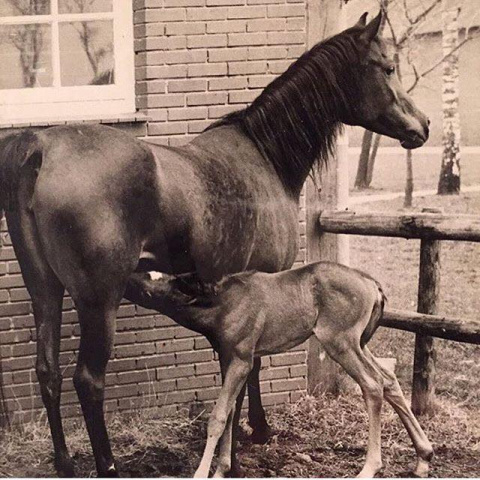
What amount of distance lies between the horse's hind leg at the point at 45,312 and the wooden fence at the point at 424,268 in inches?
69.0

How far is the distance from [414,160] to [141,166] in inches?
71.7

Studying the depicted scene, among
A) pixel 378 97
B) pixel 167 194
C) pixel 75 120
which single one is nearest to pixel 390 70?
pixel 378 97

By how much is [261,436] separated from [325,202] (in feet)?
4.65

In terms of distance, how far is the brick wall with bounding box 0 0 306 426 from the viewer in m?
4.40

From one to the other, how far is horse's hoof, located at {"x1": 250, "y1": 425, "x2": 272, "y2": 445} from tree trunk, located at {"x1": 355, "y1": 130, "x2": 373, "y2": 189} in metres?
1.64

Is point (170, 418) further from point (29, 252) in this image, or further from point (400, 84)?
point (400, 84)

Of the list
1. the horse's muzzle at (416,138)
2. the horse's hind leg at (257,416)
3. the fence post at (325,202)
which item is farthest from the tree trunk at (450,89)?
the horse's hind leg at (257,416)

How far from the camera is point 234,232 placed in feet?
13.1

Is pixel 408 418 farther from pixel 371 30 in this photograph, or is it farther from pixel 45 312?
pixel 371 30

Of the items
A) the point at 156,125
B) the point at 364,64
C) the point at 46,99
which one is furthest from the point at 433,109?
the point at 46,99

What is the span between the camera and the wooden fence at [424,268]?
14.9ft

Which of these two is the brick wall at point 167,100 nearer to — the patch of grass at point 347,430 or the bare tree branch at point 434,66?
the patch of grass at point 347,430

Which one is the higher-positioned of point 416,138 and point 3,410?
point 416,138

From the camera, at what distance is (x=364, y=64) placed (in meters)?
4.19
